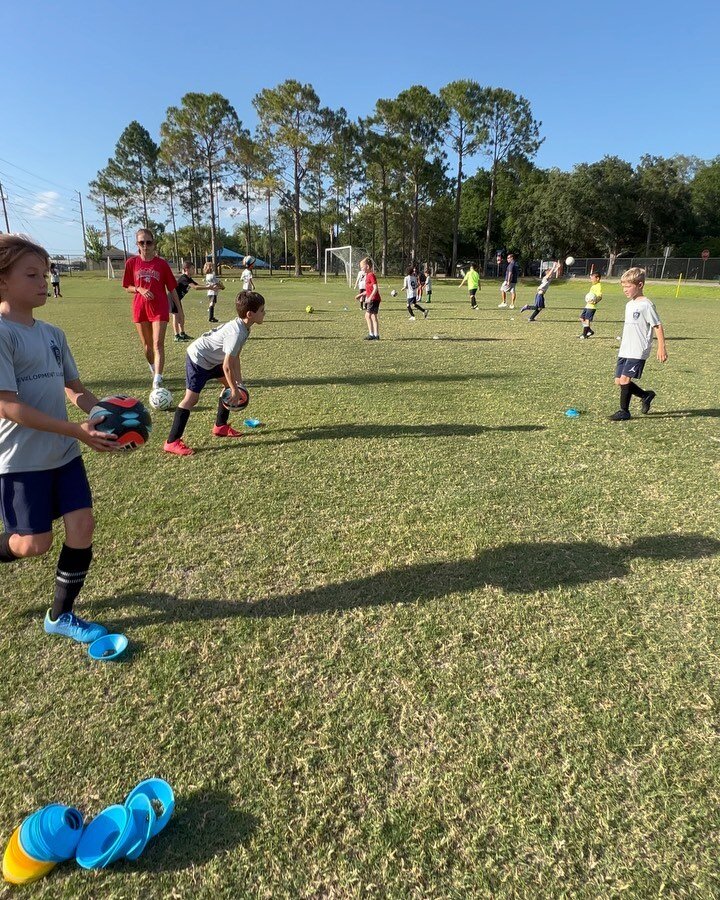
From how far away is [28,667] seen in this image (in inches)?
103

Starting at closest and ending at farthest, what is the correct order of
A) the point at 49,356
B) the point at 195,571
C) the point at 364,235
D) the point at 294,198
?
the point at 49,356 → the point at 195,571 → the point at 294,198 → the point at 364,235

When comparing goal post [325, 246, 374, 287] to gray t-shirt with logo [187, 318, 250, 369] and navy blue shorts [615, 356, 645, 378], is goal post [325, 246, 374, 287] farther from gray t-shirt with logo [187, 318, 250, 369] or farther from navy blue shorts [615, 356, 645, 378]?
gray t-shirt with logo [187, 318, 250, 369]

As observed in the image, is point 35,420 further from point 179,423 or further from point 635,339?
point 635,339

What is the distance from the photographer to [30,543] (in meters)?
2.69

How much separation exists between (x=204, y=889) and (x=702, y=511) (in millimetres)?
4290

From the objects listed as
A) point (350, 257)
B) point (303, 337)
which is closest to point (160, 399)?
point (303, 337)

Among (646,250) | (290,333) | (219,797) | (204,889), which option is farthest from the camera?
(646,250)

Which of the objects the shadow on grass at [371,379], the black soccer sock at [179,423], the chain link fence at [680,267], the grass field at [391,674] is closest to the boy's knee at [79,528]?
the grass field at [391,674]

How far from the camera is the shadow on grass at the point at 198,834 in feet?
5.84

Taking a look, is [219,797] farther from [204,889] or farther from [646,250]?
[646,250]

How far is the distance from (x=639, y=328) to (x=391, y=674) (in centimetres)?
558

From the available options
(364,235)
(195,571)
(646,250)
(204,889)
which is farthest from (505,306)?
(364,235)

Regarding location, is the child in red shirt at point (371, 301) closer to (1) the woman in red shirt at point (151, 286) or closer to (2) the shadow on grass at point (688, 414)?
(1) the woman in red shirt at point (151, 286)

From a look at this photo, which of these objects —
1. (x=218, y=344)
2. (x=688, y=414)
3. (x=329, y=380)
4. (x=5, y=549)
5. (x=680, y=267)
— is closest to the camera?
(x=5, y=549)
